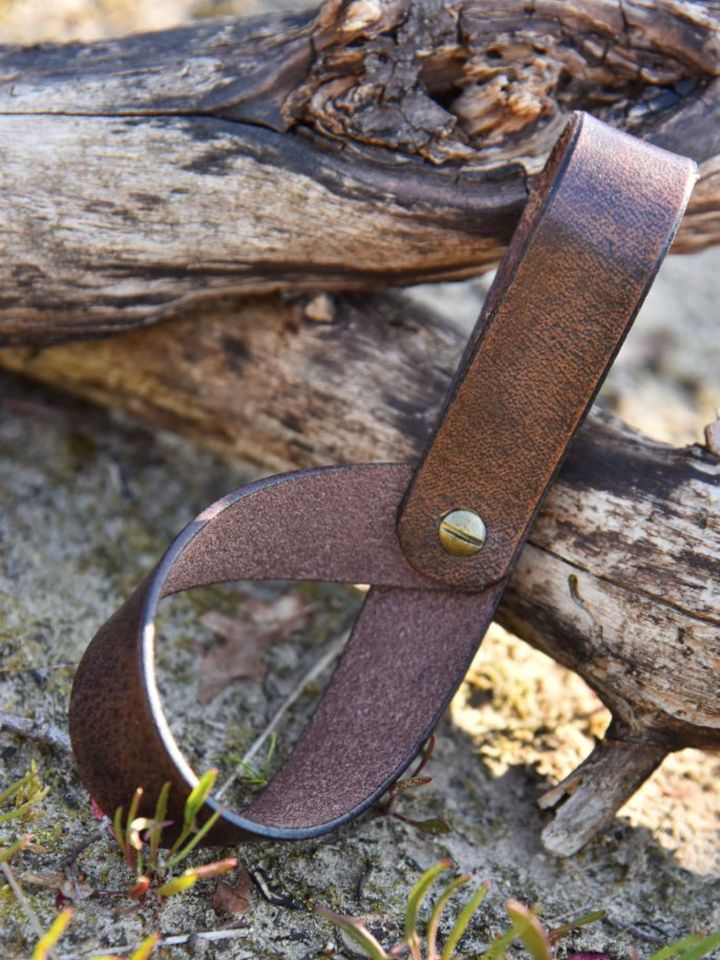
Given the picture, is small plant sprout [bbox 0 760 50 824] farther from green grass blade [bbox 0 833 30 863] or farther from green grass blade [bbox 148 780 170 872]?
green grass blade [bbox 148 780 170 872]

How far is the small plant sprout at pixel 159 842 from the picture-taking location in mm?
1626

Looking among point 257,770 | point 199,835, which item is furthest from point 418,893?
point 257,770

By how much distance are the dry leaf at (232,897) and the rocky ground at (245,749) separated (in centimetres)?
1

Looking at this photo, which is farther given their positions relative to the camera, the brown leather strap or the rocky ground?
the brown leather strap

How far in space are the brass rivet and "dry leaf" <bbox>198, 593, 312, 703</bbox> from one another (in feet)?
2.10

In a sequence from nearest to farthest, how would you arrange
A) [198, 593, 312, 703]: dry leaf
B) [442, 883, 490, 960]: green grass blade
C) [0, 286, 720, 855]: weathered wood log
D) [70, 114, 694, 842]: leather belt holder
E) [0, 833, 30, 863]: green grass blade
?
[442, 883, 490, 960]: green grass blade, [0, 833, 30, 863]: green grass blade, [70, 114, 694, 842]: leather belt holder, [0, 286, 720, 855]: weathered wood log, [198, 593, 312, 703]: dry leaf

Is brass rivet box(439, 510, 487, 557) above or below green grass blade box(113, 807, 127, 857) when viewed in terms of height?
above

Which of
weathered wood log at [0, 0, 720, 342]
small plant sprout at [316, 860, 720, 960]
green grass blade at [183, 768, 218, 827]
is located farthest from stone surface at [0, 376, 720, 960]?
weathered wood log at [0, 0, 720, 342]

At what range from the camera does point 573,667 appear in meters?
2.19

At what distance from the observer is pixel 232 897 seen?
1858mm

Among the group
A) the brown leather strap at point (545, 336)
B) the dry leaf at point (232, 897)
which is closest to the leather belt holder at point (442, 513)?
the brown leather strap at point (545, 336)

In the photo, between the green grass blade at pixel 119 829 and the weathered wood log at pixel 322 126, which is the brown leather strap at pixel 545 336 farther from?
the green grass blade at pixel 119 829

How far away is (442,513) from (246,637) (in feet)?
2.28

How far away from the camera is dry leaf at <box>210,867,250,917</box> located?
184 centimetres
